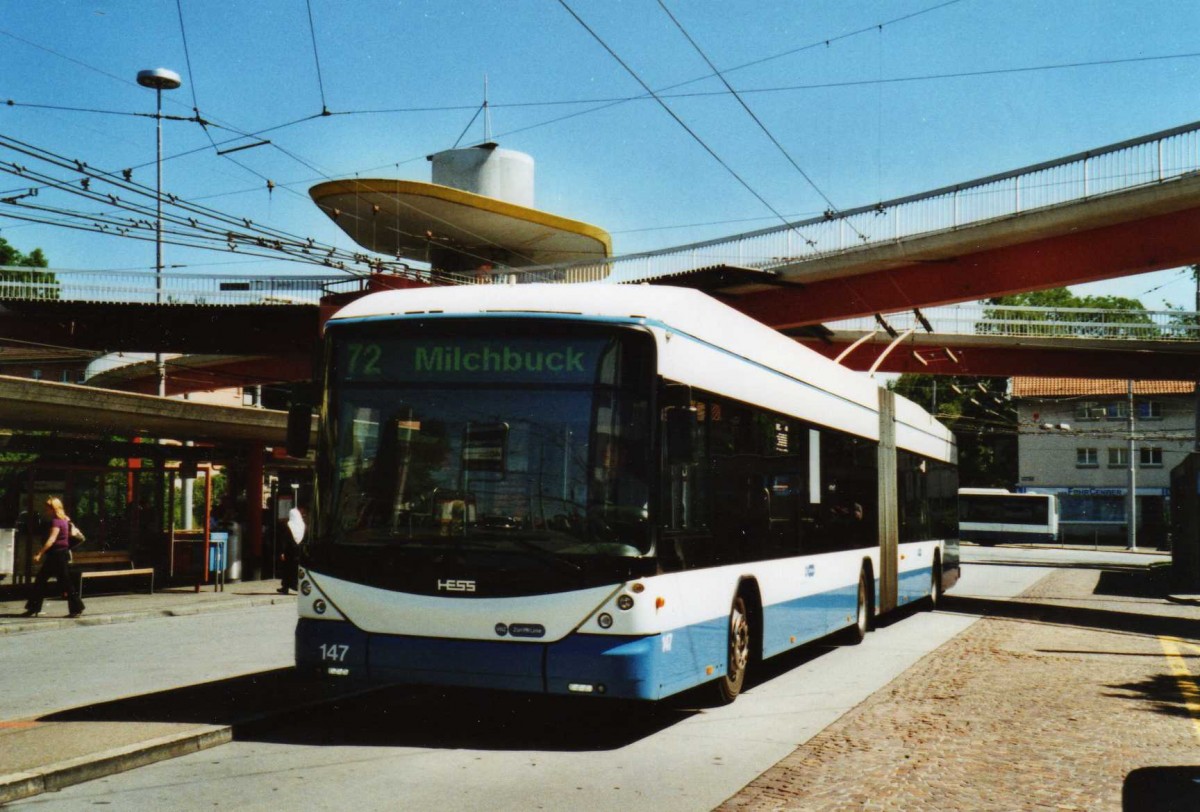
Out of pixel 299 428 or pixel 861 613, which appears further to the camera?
pixel 861 613

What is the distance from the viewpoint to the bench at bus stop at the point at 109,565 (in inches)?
819

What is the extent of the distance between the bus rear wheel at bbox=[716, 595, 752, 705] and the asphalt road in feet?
0.47

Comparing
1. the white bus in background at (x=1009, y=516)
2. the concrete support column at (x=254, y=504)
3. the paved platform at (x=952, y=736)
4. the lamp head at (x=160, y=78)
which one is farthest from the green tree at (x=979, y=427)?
the paved platform at (x=952, y=736)

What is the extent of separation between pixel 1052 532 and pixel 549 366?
66111 millimetres

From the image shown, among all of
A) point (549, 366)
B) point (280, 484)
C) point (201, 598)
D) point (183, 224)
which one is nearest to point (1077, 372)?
point (280, 484)

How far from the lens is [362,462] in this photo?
8391mm

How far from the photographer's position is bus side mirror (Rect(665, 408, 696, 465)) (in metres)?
8.16

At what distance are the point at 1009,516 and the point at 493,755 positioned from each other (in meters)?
65.6

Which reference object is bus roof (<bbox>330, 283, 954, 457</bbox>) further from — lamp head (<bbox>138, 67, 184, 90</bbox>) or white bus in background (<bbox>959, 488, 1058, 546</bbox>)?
white bus in background (<bbox>959, 488, 1058, 546</bbox>)

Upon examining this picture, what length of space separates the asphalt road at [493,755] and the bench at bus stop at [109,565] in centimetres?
934

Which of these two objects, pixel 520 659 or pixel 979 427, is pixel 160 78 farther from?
pixel 979 427

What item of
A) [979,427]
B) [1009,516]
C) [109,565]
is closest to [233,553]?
[109,565]

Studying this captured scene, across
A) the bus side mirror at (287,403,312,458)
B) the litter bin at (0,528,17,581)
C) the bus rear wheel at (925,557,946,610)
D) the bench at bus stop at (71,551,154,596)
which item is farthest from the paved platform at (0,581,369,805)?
the litter bin at (0,528,17,581)

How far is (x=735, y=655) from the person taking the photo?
32.7ft
